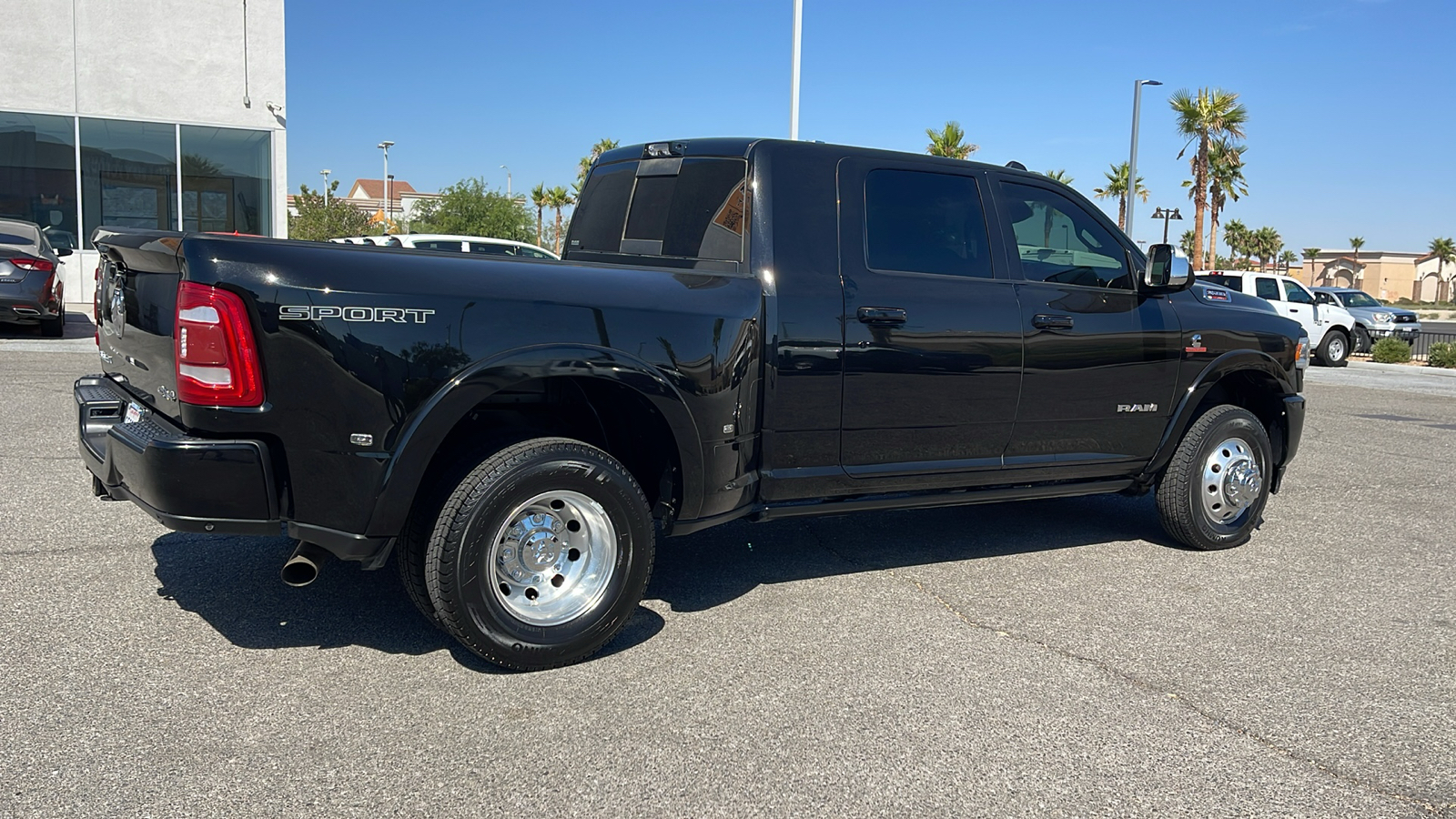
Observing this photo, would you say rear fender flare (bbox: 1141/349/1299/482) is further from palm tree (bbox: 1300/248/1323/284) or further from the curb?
palm tree (bbox: 1300/248/1323/284)

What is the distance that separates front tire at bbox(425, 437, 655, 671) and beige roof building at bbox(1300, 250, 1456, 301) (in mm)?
97607

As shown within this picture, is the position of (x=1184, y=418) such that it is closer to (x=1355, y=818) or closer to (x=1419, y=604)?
(x=1419, y=604)

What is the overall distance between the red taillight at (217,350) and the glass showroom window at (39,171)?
829 inches

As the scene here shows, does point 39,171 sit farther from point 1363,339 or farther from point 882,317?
point 1363,339

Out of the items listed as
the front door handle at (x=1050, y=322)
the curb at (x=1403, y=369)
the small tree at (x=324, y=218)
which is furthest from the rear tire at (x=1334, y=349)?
the small tree at (x=324, y=218)

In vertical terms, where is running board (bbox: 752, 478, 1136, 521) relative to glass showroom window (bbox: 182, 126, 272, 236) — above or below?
below

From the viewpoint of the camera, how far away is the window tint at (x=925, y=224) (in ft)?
16.0

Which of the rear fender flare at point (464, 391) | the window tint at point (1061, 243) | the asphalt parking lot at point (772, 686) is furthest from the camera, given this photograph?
the window tint at point (1061, 243)

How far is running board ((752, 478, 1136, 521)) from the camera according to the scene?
4691 millimetres

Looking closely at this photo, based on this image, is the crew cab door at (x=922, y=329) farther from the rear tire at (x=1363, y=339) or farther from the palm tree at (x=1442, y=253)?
the palm tree at (x=1442, y=253)

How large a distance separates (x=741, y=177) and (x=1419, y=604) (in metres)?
3.64

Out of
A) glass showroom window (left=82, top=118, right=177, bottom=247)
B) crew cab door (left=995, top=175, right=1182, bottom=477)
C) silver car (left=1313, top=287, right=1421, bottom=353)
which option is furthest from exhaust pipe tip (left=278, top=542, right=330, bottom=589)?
silver car (left=1313, top=287, right=1421, bottom=353)

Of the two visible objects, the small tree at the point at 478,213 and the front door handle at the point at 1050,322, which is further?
the small tree at the point at 478,213

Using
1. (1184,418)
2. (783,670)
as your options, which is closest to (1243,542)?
(1184,418)
